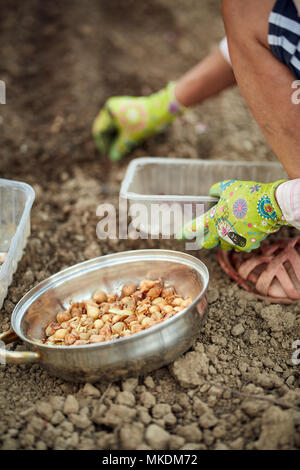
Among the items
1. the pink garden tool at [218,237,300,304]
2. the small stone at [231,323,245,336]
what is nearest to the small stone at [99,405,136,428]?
the small stone at [231,323,245,336]

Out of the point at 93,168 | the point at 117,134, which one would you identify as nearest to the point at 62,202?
the point at 93,168

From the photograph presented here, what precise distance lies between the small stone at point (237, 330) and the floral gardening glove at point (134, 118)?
0.97 metres

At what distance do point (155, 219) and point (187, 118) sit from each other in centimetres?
101

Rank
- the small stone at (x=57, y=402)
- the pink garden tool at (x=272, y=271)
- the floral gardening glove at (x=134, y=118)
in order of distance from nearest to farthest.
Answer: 1. the small stone at (x=57, y=402)
2. the pink garden tool at (x=272, y=271)
3. the floral gardening glove at (x=134, y=118)

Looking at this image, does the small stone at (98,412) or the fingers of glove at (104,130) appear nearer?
the small stone at (98,412)

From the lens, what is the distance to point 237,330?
4.06ft

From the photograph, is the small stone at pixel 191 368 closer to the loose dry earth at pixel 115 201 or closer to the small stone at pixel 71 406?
the loose dry earth at pixel 115 201

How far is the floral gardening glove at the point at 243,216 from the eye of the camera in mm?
1203

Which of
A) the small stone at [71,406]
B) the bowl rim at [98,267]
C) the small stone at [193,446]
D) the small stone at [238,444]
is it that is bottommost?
the small stone at [71,406]

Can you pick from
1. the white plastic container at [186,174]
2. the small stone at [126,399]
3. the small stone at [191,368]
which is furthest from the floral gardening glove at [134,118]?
the small stone at [126,399]

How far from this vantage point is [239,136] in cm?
221

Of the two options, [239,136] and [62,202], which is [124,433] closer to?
[62,202]

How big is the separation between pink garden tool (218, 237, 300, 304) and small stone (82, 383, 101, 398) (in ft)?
1.80

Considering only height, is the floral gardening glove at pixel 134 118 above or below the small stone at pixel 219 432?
above
